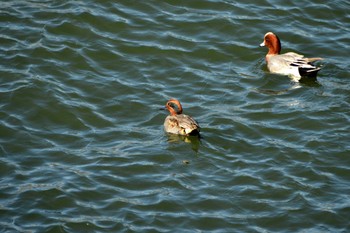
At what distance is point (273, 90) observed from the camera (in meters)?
13.4

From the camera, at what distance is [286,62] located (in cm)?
1385

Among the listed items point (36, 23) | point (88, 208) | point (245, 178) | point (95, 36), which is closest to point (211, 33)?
point (95, 36)

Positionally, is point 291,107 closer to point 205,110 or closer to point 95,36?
point 205,110

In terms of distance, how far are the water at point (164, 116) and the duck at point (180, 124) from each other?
0.18m

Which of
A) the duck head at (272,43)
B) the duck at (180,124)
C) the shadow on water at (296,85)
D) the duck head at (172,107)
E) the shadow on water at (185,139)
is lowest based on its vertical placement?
the shadow on water at (185,139)

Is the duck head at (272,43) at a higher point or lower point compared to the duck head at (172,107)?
higher

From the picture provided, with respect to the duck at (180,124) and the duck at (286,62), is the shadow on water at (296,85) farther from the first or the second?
the duck at (180,124)

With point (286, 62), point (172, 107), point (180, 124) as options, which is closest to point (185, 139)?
point (180, 124)

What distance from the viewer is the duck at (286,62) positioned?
13.6m

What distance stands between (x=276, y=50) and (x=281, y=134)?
312cm

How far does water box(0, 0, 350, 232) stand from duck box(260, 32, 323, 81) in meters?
0.22

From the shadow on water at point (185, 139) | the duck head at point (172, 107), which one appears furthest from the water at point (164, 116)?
the duck head at point (172, 107)

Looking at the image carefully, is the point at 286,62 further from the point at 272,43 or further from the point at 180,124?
the point at 180,124

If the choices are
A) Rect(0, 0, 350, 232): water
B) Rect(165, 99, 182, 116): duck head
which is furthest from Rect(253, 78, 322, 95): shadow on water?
Rect(165, 99, 182, 116): duck head
